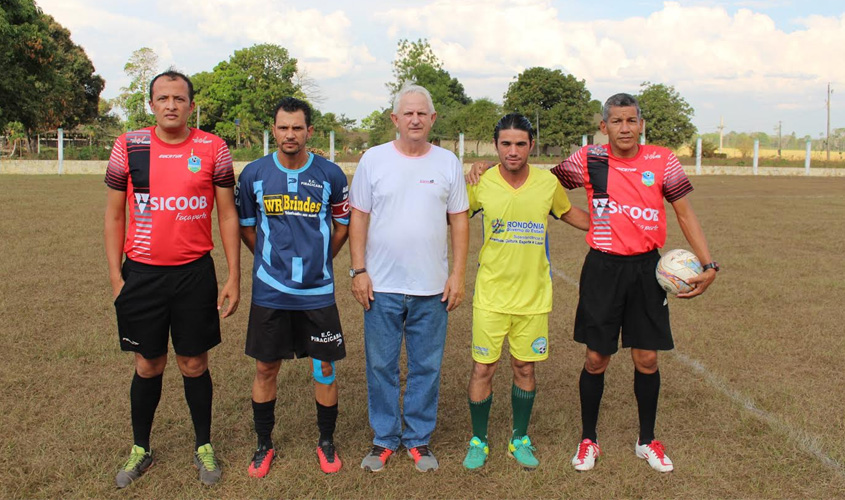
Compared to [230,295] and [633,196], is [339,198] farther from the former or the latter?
[633,196]

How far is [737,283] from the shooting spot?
8180mm

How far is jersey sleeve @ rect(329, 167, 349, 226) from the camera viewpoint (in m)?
3.36

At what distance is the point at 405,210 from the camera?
3344 mm

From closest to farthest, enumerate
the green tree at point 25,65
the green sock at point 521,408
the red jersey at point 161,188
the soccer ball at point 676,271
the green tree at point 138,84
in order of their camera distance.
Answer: the red jersey at point 161,188
the soccer ball at point 676,271
the green sock at point 521,408
the green tree at point 25,65
the green tree at point 138,84

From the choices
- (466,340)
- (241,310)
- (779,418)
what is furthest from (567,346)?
(241,310)

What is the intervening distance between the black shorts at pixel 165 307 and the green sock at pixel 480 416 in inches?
59.2

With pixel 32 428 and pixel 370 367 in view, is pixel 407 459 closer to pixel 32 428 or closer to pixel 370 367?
pixel 370 367

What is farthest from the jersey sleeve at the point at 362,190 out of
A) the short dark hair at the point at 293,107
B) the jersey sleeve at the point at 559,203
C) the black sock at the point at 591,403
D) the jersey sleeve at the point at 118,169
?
the black sock at the point at 591,403

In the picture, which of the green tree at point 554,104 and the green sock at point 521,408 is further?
the green tree at point 554,104

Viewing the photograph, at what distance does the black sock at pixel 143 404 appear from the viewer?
3.41 meters

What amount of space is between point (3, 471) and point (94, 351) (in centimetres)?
202

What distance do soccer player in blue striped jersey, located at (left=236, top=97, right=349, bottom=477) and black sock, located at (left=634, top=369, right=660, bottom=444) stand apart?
66.7 inches

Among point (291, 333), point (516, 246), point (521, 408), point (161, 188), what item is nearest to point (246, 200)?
point (161, 188)

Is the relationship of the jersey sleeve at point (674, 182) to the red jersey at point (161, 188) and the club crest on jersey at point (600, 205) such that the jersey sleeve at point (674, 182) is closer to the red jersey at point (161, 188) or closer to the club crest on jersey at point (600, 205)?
the club crest on jersey at point (600, 205)
